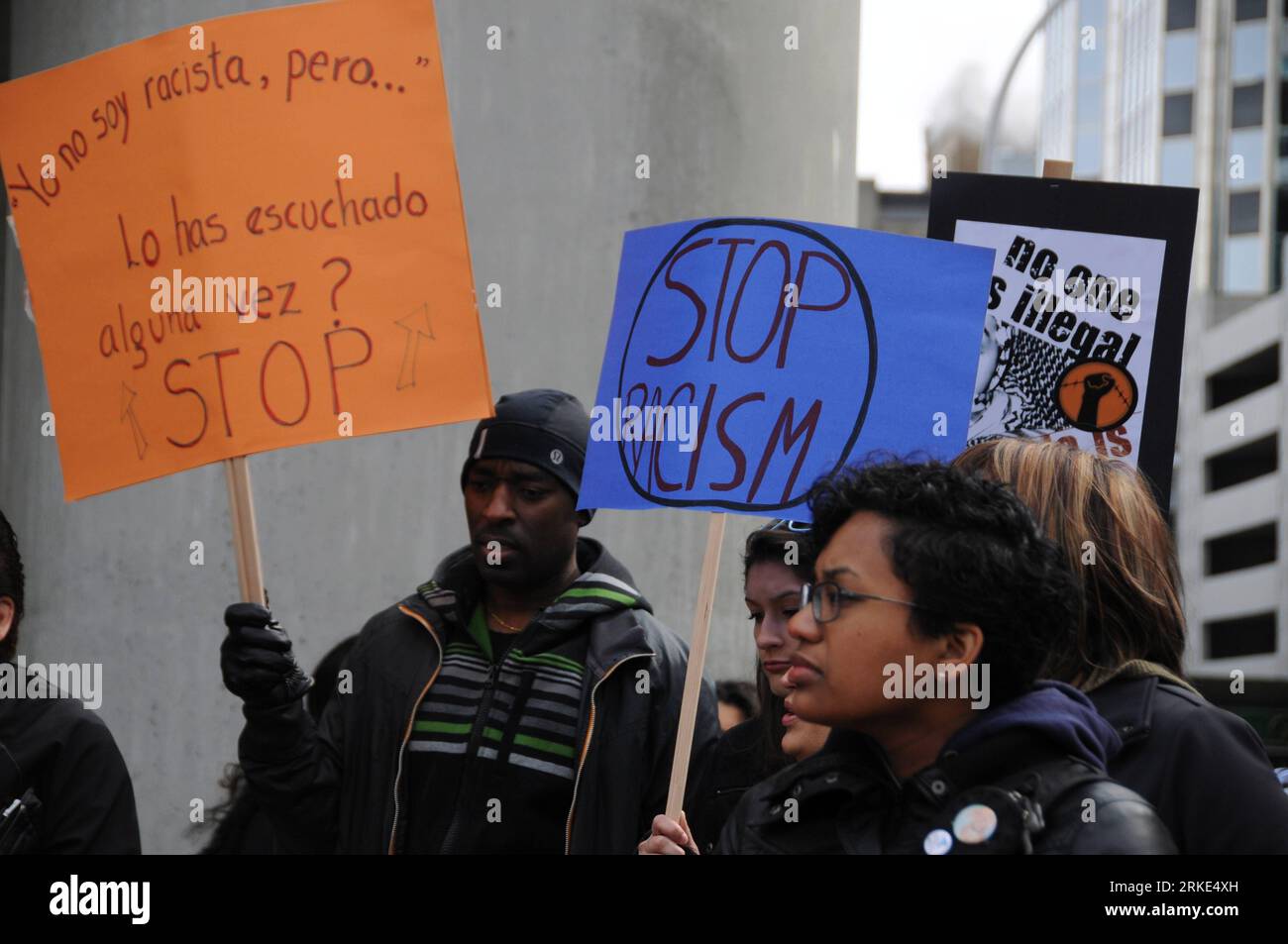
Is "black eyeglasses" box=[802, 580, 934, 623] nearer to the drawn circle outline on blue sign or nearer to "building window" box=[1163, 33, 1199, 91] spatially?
the drawn circle outline on blue sign

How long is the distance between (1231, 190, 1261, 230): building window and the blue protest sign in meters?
74.1

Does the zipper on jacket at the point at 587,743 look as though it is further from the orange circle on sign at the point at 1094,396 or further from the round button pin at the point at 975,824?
the round button pin at the point at 975,824

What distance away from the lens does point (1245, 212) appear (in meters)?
73.5

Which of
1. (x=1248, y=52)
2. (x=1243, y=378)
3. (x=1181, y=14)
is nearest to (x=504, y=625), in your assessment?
(x=1243, y=378)

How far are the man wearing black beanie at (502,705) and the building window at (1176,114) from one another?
→ 82340 millimetres

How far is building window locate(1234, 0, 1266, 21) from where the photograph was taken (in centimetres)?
7594

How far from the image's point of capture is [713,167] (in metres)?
6.73

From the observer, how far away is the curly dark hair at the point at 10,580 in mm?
3154

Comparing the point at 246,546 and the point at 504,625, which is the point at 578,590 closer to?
the point at 504,625

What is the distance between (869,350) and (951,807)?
4.40 feet

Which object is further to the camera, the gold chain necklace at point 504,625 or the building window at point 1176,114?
the building window at point 1176,114

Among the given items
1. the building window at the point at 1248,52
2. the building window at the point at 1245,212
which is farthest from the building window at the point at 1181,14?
the building window at the point at 1245,212

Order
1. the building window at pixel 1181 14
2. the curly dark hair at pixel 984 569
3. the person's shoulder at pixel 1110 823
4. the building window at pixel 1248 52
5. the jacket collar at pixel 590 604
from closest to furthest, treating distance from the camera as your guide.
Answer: the person's shoulder at pixel 1110 823 → the curly dark hair at pixel 984 569 → the jacket collar at pixel 590 604 → the building window at pixel 1248 52 → the building window at pixel 1181 14

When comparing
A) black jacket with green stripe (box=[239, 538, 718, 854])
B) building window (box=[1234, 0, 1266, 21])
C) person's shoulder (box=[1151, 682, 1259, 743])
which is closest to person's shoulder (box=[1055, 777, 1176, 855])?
person's shoulder (box=[1151, 682, 1259, 743])
